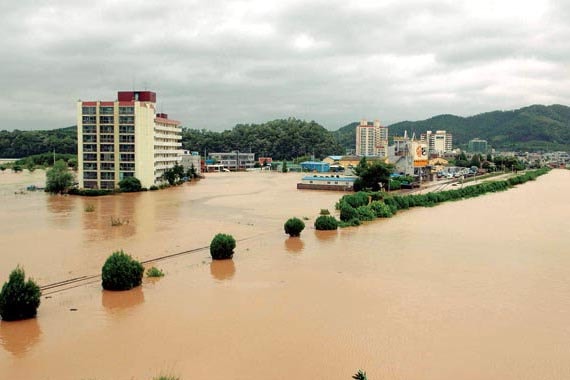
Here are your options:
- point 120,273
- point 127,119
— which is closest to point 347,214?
point 120,273

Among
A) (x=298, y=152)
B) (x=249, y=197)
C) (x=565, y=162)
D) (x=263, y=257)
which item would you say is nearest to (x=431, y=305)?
(x=263, y=257)

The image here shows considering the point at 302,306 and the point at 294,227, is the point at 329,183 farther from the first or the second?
the point at 302,306

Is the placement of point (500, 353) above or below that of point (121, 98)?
below

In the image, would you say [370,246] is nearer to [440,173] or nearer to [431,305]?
[431,305]

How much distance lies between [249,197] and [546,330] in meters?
20.5

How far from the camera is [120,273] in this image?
29.7ft

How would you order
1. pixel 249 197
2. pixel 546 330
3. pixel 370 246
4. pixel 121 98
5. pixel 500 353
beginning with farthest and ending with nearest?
pixel 121 98, pixel 249 197, pixel 370 246, pixel 546 330, pixel 500 353

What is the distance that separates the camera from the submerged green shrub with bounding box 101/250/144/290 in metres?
9.05

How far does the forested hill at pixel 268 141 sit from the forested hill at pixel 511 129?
30305 millimetres

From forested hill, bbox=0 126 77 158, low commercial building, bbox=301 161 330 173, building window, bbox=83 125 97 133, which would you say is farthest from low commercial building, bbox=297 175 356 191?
forested hill, bbox=0 126 77 158

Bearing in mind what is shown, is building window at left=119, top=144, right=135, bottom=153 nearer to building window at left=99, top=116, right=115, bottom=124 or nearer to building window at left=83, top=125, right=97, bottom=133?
building window at left=99, top=116, right=115, bottom=124

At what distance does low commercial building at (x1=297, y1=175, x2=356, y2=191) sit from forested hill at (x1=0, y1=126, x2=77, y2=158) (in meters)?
38.1

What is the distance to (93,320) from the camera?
7668mm

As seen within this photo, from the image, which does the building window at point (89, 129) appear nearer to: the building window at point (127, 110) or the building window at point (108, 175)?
the building window at point (127, 110)
